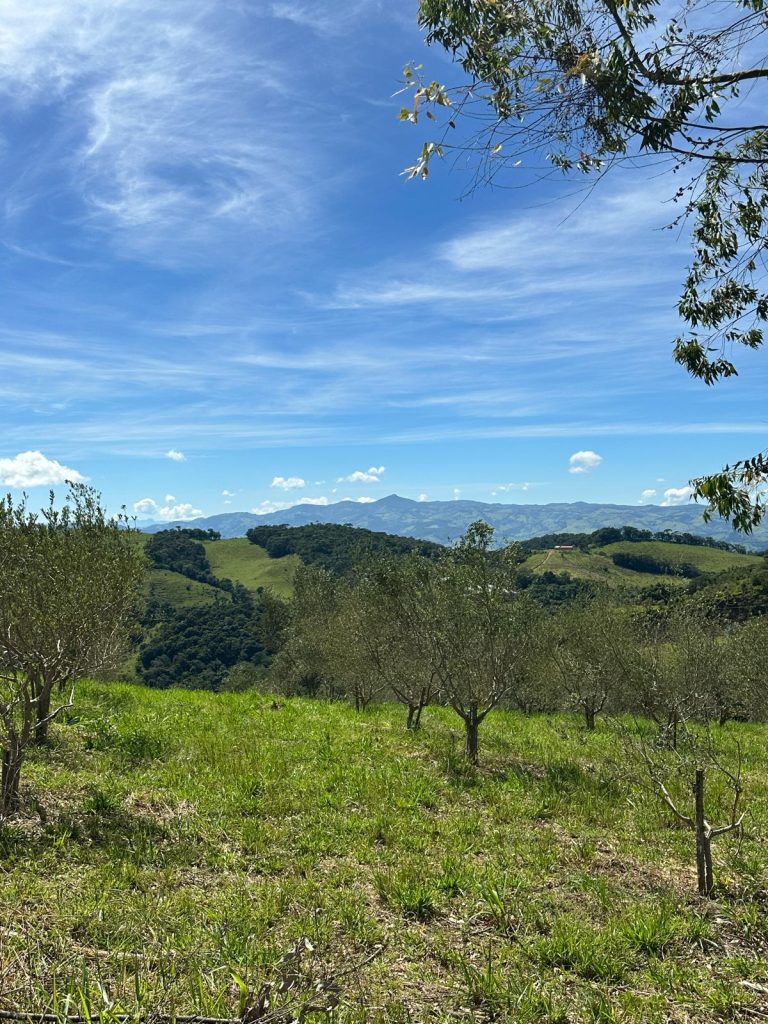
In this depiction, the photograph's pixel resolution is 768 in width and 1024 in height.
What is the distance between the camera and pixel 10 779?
10.1m

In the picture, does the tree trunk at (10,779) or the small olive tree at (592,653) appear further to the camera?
the small olive tree at (592,653)

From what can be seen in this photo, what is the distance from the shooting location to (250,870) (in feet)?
30.7

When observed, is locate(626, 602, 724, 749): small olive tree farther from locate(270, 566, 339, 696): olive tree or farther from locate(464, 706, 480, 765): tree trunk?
locate(270, 566, 339, 696): olive tree

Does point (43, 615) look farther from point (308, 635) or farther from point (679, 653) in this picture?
point (308, 635)

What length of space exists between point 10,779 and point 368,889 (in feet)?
21.1

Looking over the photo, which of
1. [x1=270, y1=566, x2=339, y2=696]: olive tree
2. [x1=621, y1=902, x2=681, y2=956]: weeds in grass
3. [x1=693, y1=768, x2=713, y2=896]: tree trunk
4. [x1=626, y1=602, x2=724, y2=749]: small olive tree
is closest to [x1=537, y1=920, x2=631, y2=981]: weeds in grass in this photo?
[x1=621, y1=902, x2=681, y2=956]: weeds in grass

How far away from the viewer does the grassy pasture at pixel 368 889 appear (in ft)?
21.2

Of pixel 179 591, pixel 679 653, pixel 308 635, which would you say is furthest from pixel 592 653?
pixel 179 591

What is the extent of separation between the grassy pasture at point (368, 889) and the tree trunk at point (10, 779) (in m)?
0.39

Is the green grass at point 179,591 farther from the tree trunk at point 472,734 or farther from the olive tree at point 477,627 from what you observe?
the tree trunk at point 472,734

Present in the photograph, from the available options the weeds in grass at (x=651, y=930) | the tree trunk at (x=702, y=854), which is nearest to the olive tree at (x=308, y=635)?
the tree trunk at (x=702, y=854)

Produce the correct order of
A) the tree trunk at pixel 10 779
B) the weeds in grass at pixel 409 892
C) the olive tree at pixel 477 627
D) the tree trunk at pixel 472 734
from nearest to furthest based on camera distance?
1. the weeds in grass at pixel 409 892
2. the tree trunk at pixel 10 779
3. the tree trunk at pixel 472 734
4. the olive tree at pixel 477 627

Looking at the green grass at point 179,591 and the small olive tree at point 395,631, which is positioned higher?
the small olive tree at point 395,631

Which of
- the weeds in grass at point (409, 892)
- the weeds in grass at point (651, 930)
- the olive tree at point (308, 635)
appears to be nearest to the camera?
the weeds in grass at point (651, 930)
